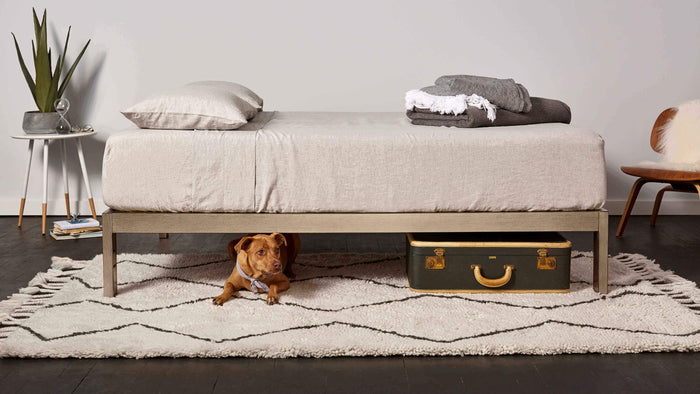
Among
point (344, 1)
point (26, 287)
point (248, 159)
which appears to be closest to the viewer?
point (248, 159)

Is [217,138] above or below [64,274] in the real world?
above

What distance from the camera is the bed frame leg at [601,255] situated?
260 cm

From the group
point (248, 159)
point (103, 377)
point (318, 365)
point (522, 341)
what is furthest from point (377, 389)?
point (248, 159)

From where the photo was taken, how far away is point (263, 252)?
8.13ft

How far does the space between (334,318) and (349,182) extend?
0.48m

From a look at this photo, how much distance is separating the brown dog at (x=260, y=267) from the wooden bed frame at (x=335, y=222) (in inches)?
2.6

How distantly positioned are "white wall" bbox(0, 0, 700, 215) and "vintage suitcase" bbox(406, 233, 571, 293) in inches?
73.1

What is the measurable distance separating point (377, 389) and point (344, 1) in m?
Answer: 2.83

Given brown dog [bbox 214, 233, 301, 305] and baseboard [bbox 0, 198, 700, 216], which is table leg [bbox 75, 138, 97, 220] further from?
brown dog [bbox 214, 233, 301, 305]

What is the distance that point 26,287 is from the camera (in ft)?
9.04

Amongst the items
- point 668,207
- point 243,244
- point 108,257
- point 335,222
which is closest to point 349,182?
point 335,222

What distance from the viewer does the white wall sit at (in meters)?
4.20

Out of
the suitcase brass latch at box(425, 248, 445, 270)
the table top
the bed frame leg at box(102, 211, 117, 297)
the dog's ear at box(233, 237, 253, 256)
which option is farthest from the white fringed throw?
the table top

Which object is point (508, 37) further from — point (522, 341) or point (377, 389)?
point (377, 389)
